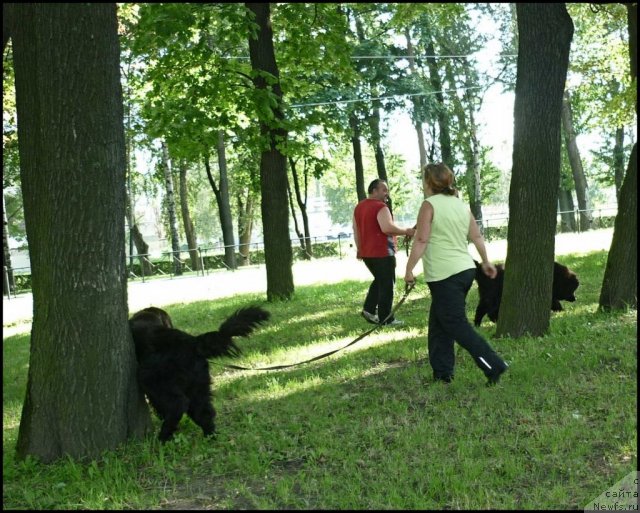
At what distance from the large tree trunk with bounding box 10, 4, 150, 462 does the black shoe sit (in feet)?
10.4

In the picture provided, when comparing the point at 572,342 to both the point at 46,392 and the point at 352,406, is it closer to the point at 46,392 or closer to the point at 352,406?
the point at 352,406

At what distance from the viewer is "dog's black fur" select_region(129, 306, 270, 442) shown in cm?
571

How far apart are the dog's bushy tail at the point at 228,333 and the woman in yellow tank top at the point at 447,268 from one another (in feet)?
5.72

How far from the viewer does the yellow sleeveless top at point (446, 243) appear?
6758 millimetres

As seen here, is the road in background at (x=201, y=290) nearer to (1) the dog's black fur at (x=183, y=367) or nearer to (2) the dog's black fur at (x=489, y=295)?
(2) the dog's black fur at (x=489, y=295)

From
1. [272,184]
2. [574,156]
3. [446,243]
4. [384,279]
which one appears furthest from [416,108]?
[446,243]

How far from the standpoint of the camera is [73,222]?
525cm

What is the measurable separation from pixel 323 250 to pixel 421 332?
3296cm

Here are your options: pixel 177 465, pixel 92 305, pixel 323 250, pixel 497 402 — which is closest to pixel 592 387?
pixel 497 402

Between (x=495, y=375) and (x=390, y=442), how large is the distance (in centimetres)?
158

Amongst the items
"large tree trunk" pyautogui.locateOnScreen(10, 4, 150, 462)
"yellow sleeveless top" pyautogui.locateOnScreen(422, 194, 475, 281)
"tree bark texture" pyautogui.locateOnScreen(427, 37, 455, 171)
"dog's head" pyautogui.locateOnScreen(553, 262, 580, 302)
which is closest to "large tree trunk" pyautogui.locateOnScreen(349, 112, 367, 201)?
"tree bark texture" pyautogui.locateOnScreen(427, 37, 455, 171)

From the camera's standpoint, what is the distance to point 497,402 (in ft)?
20.0

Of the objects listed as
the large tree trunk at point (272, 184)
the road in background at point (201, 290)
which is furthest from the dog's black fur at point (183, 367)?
the road in background at point (201, 290)

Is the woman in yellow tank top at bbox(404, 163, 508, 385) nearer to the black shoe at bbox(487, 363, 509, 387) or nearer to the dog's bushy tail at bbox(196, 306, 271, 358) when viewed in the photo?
the black shoe at bbox(487, 363, 509, 387)
